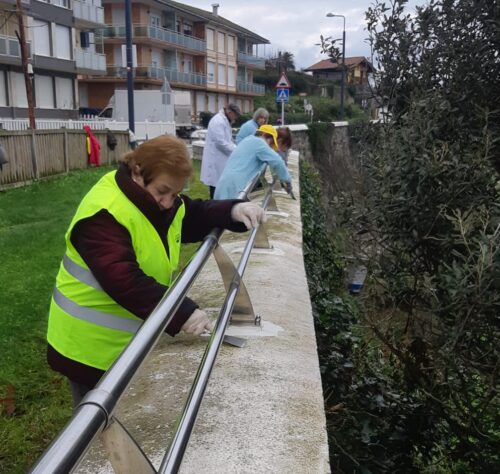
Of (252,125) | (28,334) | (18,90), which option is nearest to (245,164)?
(252,125)

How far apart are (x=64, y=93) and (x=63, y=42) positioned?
297 cm

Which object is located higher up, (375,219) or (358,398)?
(375,219)

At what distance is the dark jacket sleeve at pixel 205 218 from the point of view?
281 centimetres

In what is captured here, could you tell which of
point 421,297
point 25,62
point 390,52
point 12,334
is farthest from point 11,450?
point 25,62

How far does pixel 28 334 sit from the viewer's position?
4.76 metres

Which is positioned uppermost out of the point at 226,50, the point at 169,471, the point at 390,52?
the point at 226,50

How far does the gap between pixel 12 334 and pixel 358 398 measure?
2754mm

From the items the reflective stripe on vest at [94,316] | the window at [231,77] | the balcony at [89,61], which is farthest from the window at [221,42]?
the reflective stripe on vest at [94,316]

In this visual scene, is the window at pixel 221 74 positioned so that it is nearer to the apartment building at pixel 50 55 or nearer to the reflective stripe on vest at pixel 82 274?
the apartment building at pixel 50 55

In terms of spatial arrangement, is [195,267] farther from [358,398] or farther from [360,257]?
[360,257]

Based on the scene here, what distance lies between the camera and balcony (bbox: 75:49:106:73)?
37.6 metres

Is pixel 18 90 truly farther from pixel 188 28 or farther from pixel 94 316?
pixel 94 316

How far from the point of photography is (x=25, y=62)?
937 inches

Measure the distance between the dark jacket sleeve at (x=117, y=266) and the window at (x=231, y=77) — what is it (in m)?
60.6
